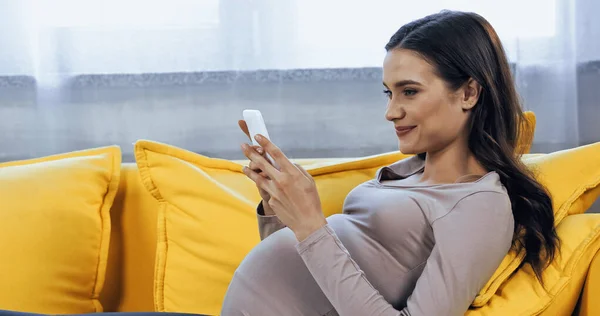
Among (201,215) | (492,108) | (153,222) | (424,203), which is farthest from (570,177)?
(153,222)

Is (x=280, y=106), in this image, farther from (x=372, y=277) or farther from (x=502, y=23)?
→ (x=372, y=277)

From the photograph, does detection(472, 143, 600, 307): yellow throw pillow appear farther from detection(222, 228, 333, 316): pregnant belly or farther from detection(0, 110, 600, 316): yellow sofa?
detection(222, 228, 333, 316): pregnant belly

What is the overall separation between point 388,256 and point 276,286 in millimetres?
196

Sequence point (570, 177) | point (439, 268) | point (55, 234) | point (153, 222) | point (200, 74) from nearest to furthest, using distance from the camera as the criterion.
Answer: point (439, 268), point (570, 177), point (55, 234), point (153, 222), point (200, 74)

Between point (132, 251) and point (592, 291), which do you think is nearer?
point (592, 291)

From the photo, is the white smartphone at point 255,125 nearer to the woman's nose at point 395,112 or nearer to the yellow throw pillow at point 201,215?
the woman's nose at point 395,112

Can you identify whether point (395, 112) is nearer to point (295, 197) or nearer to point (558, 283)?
point (295, 197)

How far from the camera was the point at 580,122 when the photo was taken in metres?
2.01

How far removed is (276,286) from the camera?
4.22 feet

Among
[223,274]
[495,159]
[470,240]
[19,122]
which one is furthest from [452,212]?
[19,122]

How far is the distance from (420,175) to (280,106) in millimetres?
733

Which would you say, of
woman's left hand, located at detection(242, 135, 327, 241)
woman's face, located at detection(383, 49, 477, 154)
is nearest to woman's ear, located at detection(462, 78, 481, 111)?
woman's face, located at detection(383, 49, 477, 154)

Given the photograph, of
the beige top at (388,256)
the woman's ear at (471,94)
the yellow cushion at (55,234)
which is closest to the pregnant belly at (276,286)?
the beige top at (388,256)

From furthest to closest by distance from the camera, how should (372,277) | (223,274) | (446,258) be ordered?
(223,274) → (372,277) → (446,258)
